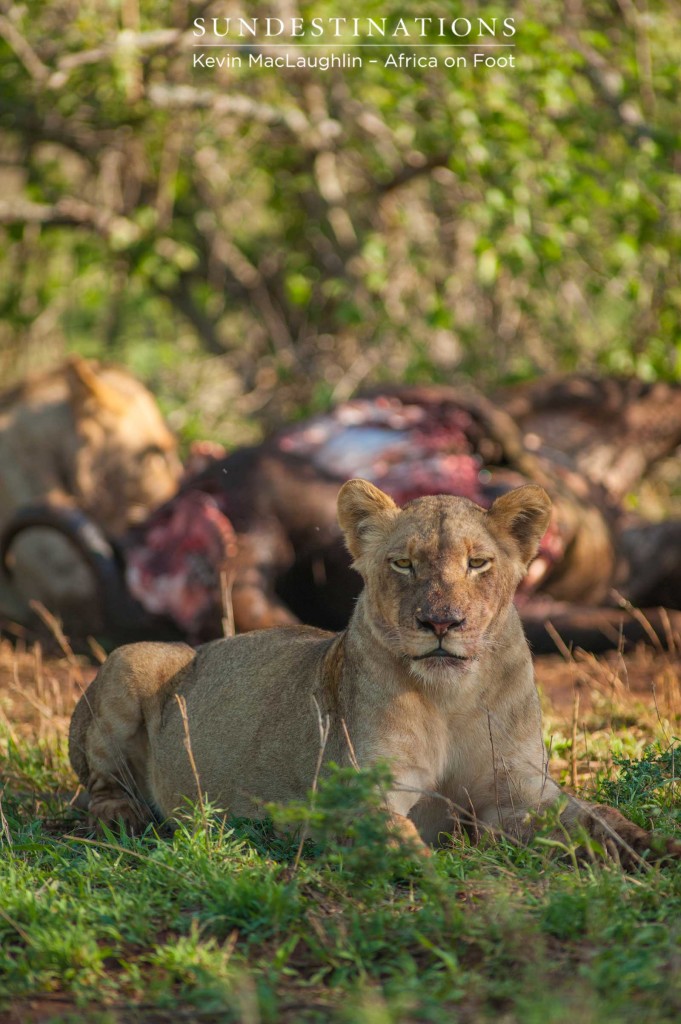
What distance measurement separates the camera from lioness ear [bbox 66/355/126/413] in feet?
24.8

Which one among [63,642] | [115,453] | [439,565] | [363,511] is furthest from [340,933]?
[115,453]

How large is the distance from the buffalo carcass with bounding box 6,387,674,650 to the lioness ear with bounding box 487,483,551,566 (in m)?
2.47

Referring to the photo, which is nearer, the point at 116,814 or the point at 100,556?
the point at 116,814

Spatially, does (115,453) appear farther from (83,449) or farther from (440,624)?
(440,624)

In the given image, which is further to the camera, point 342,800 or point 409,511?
point 409,511

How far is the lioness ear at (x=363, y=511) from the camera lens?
360 centimetres

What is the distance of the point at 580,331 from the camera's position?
10.6 m

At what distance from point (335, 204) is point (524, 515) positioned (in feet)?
22.0

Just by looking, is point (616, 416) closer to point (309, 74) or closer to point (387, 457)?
point (387, 457)

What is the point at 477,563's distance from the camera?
11.0ft

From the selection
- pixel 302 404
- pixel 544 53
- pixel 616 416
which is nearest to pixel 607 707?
pixel 616 416

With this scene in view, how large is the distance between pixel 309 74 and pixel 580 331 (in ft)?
9.83

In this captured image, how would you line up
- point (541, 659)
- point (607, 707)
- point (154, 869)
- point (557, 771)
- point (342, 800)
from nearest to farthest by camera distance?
point (342, 800) → point (154, 869) → point (557, 771) → point (607, 707) → point (541, 659)

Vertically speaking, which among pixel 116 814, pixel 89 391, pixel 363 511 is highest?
pixel 89 391
